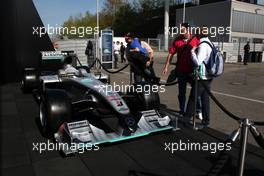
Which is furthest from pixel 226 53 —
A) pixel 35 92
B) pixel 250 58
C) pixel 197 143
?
pixel 197 143

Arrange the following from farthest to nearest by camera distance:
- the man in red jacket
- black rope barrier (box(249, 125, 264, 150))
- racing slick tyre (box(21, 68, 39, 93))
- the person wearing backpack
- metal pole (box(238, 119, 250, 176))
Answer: racing slick tyre (box(21, 68, 39, 93)) → the man in red jacket → the person wearing backpack → black rope barrier (box(249, 125, 264, 150)) → metal pole (box(238, 119, 250, 176))

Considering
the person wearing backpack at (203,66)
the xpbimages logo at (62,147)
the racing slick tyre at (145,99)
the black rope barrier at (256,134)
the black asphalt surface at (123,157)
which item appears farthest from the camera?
the racing slick tyre at (145,99)

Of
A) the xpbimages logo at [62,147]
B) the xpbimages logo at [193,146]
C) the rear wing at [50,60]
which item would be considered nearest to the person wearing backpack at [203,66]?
the xpbimages logo at [193,146]

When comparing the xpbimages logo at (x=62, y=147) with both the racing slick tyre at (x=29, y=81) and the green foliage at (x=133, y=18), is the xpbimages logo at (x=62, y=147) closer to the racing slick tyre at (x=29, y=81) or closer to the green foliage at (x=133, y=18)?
the racing slick tyre at (x=29, y=81)

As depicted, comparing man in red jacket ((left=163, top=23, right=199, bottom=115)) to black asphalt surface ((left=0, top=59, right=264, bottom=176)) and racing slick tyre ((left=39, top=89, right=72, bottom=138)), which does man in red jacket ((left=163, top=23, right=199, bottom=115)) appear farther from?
racing slick tyre ((left=39, top=89, right=72, bottom=138))

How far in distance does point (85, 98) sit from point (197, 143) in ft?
6.41

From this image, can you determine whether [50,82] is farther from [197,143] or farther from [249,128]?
[249,128]

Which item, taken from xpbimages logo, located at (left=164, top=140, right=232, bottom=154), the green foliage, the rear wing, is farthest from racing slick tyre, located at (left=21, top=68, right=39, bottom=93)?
the green foliage

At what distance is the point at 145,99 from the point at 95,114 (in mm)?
931

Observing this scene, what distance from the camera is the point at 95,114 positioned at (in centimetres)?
534

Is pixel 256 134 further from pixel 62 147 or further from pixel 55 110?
pixel 55 110

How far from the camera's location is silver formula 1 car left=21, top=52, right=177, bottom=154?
4.20 metres

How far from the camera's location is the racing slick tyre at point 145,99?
202 inches

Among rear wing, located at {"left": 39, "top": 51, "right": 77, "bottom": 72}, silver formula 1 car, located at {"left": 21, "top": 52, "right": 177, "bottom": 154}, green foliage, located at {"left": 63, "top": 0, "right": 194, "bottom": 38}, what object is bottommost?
silver formula 1 car, located at {"left": 21, "top": 52, "right": 177, "bottom": 154}
